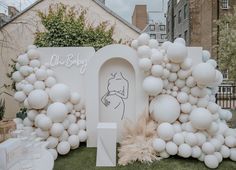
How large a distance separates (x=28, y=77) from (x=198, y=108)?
3688 millimetres

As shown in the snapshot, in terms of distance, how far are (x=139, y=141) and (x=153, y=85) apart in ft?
3.87

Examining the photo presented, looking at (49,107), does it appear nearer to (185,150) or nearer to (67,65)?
(67,65)

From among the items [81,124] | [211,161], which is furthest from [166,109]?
[81,124]

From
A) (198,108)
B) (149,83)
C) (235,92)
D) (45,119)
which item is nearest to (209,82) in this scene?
(198,108)

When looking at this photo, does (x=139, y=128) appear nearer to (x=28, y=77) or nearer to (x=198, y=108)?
(x=198, y=108)

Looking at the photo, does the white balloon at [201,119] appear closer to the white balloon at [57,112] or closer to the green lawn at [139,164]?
the green lawn at [139,164]

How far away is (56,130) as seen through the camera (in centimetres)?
498

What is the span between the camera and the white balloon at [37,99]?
5090mm

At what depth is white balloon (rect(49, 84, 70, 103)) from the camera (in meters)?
5.25

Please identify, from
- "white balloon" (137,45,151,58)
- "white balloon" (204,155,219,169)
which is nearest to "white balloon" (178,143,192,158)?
"white balloon" (204,155,219,169)

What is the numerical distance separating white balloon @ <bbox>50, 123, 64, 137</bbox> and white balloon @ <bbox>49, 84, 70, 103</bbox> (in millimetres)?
540

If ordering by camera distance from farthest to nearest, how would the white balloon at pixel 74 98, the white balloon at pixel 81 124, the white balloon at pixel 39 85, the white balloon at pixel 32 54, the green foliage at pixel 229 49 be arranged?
1. the green foliage at pixel 229 49
2. the white balloon at pixel 32 54
3. the white balloon at pixel 81 124
4. the white balloon at pixel 74 98
5. the white balloon at pixel 39 85

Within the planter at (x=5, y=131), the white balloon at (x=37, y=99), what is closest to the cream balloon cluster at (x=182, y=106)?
the white balloon at (x=37, y=99)

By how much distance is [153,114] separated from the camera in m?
5.43
